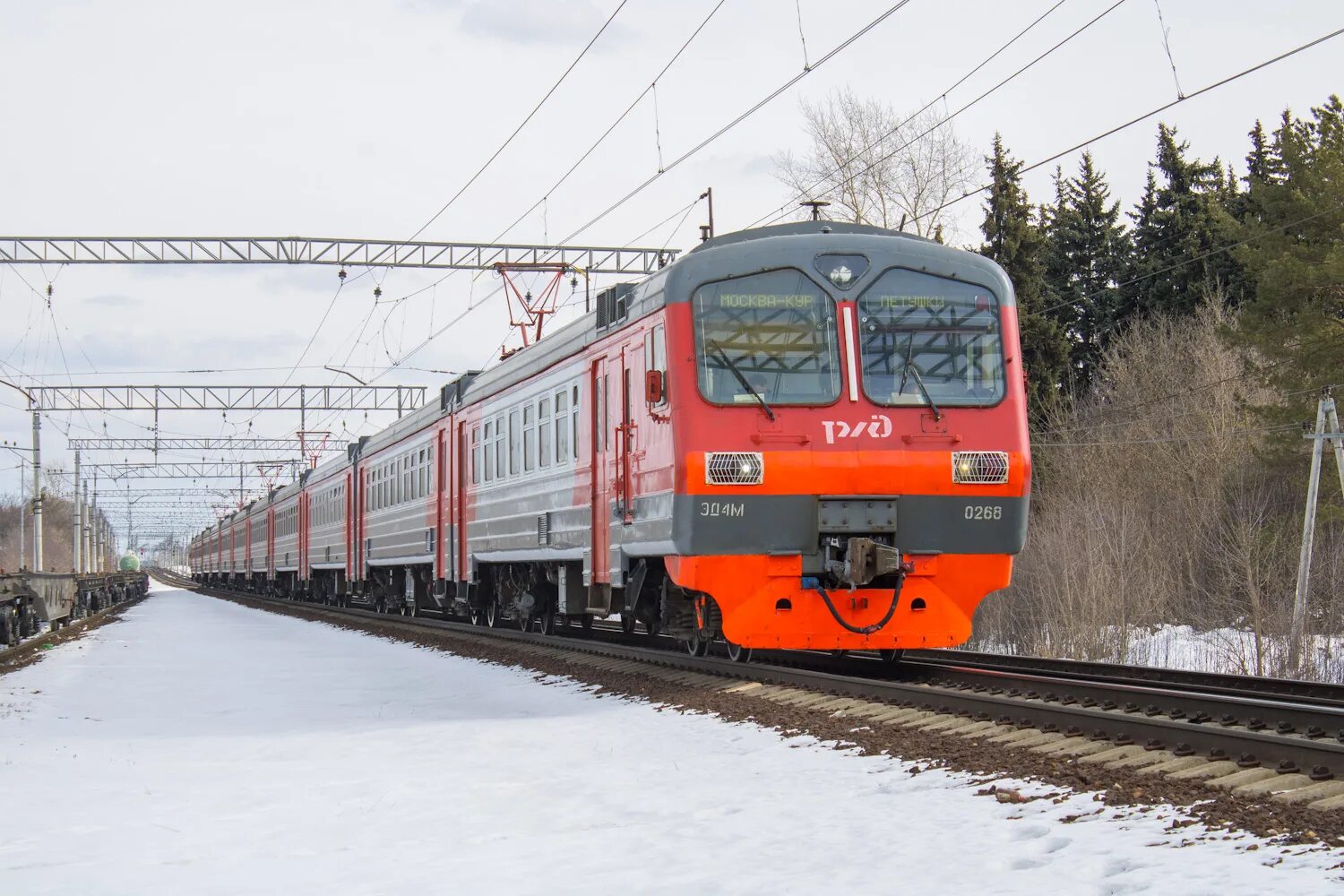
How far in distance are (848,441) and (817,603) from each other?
1252mm

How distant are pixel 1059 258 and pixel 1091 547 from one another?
33558 mm

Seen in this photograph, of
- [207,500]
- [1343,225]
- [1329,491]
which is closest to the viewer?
[1329,491]

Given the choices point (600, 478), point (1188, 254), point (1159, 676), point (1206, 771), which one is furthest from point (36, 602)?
point (1188, 254)

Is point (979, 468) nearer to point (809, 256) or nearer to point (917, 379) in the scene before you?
point (917, 379)

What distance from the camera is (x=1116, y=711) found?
8.94 m

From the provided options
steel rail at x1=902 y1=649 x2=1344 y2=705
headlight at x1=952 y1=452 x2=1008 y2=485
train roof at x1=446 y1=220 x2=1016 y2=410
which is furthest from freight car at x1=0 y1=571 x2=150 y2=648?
headlight at x1=952 y1=452 x2=1008 y2=485

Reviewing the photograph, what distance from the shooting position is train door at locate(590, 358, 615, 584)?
13500 mm

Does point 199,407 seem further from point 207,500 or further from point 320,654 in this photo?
point 207,500

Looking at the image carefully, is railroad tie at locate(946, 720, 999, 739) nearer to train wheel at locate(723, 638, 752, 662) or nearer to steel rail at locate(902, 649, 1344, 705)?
A: steel rail at locate(902, 649, 1344, 705)

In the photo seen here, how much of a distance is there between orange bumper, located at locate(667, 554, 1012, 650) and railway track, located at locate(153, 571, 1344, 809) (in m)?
0.35

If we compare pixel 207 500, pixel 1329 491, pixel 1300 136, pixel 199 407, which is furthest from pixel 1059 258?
pixel 207 500

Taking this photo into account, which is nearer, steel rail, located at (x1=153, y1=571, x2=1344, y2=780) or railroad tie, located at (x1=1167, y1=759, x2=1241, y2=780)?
railroad tie, located at (x1=1167, y1=759, x2=1241, y2=780)

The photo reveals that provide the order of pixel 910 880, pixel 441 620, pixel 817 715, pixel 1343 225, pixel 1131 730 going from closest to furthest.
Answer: pixel 910 880
pixel 1131 730
pixel 817 715
pixel 441 620
pixel 1343 225

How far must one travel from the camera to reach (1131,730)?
7684 millimetres
